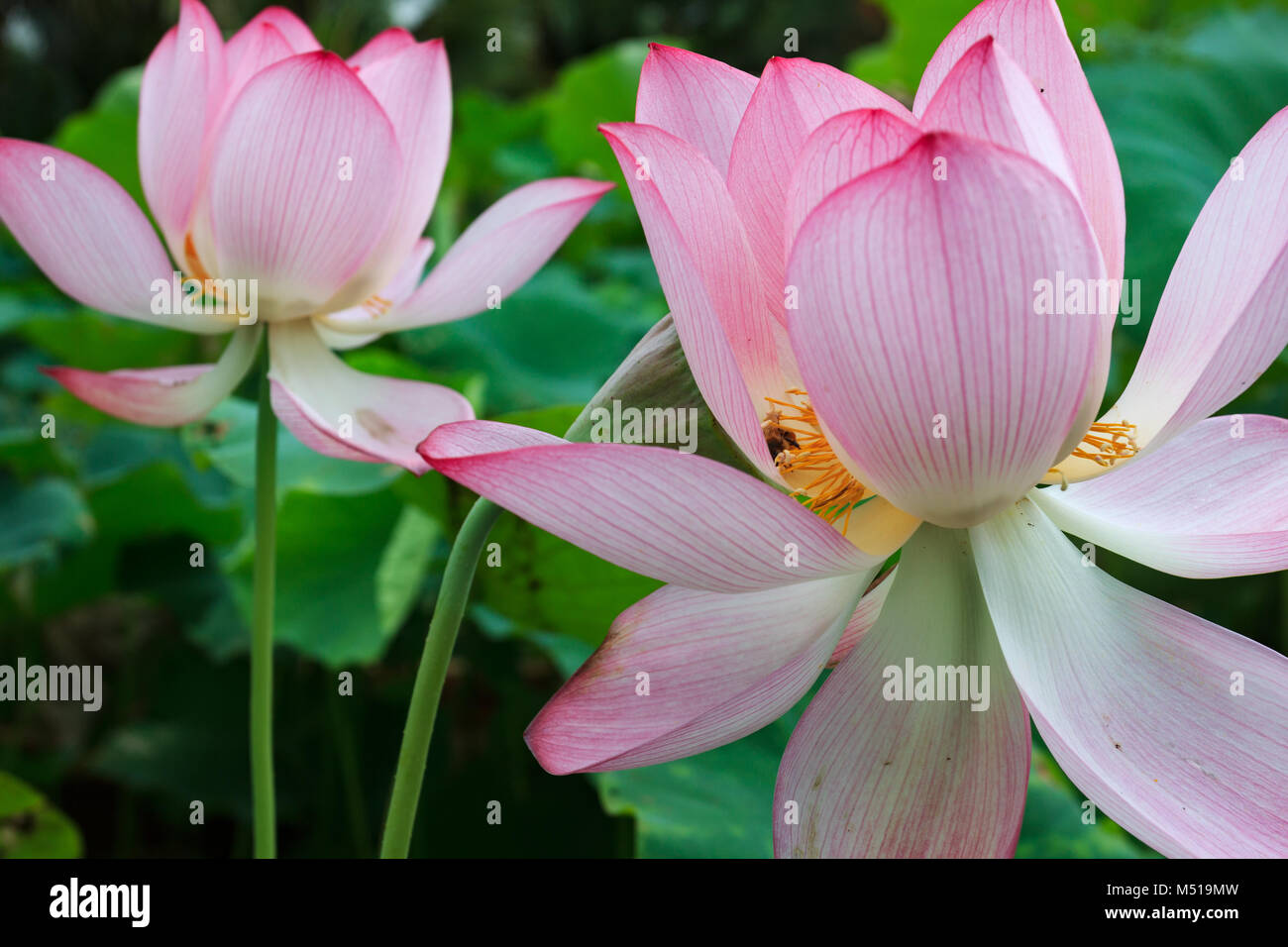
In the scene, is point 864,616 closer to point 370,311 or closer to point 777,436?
point 777,436

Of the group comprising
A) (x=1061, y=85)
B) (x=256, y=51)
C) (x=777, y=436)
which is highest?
(x=256, y=51)

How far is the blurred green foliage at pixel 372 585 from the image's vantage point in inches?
28.4

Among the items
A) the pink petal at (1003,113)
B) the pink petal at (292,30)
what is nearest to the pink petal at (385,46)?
the pink petal at (292,30)

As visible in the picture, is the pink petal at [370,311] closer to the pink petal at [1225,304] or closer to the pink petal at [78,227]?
the pink petal at [78,227]

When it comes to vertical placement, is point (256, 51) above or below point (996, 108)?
above

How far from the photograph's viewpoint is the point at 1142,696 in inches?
13.0

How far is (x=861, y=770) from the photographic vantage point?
34cm

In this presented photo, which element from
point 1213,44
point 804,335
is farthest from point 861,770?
point 1213,44

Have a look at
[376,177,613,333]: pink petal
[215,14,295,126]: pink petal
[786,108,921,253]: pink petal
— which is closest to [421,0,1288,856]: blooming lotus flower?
[786,108,921,253]: pink petal

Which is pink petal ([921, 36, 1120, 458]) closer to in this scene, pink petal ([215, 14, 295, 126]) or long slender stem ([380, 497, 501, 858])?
long slender stem ([380, 497, 501, 858])

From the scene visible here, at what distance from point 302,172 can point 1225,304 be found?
1.22 ft

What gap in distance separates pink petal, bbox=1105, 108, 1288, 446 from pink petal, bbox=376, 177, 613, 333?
0.26 meters

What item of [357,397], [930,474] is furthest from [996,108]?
[357,397]
